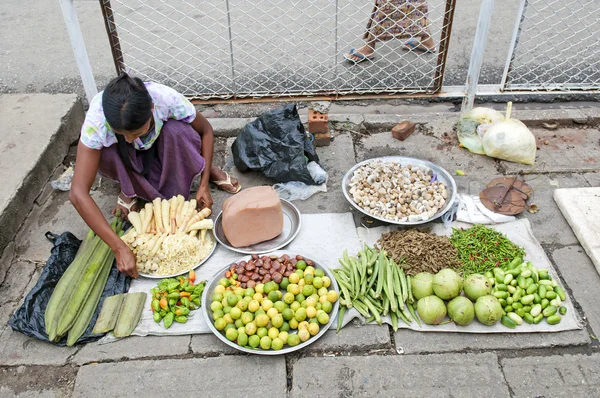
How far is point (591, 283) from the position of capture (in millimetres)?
2980

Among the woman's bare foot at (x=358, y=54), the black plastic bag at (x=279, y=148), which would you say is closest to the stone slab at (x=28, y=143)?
the black plastic bag at (x=279, y=148)

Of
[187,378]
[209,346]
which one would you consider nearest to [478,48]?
[209,346]

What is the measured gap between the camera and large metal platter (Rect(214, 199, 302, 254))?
3.22 m

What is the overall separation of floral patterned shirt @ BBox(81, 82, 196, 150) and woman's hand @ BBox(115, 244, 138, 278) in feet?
2.12

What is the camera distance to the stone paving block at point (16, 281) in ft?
9.96

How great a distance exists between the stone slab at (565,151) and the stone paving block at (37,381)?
3.49 metres

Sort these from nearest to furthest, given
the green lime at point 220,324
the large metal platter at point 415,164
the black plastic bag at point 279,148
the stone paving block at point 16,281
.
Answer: the green lime at point 220,324 < the stone paving block at point 16,281 < the large metal platter at point 415,164 < the black plastic bag at point 279,148

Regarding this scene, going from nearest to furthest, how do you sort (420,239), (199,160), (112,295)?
(112,295)
(420,239)
(199,160)

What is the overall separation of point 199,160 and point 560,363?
2607 millimetres

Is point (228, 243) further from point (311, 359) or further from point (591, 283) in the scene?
point (591, 283)

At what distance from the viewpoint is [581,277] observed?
9.91 feet

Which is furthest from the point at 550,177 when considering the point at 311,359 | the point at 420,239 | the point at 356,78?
the point at 311,359

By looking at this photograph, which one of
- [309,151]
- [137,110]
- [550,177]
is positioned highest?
[137,110]

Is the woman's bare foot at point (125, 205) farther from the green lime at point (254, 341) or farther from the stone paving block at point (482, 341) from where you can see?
the stone paving block at point (482, 341)
